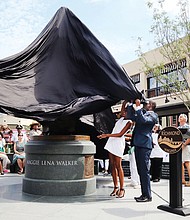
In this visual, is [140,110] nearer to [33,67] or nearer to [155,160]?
[33,67]

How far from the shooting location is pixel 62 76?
23.2ft

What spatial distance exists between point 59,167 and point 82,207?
3.99 feet

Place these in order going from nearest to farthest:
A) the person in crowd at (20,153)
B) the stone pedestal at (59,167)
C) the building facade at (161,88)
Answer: the stone pedestal at (59,167), the person in crowd at (20,153), the building facade at (161,88)

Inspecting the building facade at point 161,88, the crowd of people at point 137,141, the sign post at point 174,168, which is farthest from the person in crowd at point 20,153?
the building facade at point 161,88

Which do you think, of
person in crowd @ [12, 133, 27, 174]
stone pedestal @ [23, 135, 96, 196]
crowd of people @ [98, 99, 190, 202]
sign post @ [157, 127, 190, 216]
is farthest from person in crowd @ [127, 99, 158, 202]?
person in crowd @ [12, 133, 27, 174]

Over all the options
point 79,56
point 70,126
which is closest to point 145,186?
point 70,126

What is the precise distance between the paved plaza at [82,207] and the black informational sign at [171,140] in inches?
40.3

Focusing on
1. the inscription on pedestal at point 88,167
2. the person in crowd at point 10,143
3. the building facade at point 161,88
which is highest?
the building facade at point 161,88

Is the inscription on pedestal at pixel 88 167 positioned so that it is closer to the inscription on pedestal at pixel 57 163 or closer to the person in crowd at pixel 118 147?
the inscription on pedestal at pixel 57 163

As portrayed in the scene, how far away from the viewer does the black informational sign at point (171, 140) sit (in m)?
5.16

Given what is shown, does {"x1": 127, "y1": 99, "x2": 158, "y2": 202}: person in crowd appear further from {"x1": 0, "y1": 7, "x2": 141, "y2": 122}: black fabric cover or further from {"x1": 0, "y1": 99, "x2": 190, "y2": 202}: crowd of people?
{"x1": 0, "y1": 7, "x2": 141, "y2": 122}: black fabric cover

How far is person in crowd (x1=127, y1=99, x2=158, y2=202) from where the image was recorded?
18.7ft

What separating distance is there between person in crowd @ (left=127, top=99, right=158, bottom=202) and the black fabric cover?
1.65 ft

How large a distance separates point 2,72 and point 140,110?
3.17 metres
